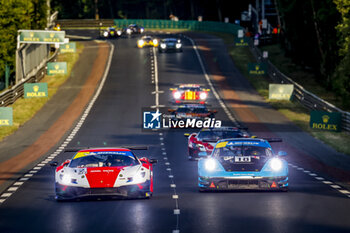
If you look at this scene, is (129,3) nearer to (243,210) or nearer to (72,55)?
(72,55)

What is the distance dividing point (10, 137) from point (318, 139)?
16.1m

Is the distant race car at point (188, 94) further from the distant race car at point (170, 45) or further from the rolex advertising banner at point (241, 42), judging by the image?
the distant race car at point (170, 45)

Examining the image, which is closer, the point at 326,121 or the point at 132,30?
the point at 326,121

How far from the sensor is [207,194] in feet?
62.2

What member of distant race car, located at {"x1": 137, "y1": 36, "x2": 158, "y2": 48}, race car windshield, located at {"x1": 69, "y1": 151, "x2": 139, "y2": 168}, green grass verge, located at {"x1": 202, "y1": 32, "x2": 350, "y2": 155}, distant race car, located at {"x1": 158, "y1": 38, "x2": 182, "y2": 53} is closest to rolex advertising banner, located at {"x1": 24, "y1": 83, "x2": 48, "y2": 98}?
green grass verge, located at {"x1": 202, "y1": 32, "x2": 350, "y2": 155}

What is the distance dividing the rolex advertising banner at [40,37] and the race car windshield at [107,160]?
5174 centimetres

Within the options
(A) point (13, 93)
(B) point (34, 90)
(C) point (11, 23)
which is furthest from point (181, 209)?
(C) point (11, 23)

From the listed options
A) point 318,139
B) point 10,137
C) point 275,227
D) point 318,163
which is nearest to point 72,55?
point 10,137

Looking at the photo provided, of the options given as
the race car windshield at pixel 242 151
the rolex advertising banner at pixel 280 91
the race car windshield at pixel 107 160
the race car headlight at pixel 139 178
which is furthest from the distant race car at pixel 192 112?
the race car headlight at pixel 139 178

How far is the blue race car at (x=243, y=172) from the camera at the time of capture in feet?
61.3

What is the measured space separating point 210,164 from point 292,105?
119ft

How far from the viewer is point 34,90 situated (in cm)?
5753

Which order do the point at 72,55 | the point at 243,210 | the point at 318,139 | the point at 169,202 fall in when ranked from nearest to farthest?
the point at 243,210 → the point at 169,202 → the point at 318,139 → the point at 72,55

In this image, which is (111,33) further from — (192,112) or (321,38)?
(192,112)
